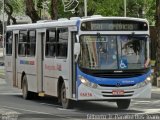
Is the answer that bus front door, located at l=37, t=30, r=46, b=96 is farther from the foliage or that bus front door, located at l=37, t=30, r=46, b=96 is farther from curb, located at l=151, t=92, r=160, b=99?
the foliage

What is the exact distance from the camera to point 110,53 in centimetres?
1750

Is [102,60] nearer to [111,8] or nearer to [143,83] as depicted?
[143,83]

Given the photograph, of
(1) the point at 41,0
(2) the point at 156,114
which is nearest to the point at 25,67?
(2) the point at 156,114

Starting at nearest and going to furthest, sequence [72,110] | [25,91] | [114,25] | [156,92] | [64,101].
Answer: [114,25] < [72,110] < [64,101] < [25,91] < [156,92]

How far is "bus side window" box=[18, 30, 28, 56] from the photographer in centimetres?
2286

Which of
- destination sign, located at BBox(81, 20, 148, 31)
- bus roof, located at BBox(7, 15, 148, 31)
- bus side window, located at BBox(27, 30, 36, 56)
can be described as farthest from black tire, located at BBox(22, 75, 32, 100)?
destination sign, located at BBox(81, 20, 148, 31)

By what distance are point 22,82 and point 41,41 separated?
9.88 feet

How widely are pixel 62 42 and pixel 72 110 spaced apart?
7.08 ft

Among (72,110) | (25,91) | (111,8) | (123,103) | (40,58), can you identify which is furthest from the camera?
Result: (111,8)

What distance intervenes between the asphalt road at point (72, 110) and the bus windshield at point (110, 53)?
1.37 m

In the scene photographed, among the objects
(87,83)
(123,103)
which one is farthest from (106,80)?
(123,103)

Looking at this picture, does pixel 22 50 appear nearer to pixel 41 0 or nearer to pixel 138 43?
pixel 138 43

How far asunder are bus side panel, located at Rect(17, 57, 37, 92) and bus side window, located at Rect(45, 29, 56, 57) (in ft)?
4.94

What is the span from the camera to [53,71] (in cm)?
1959
